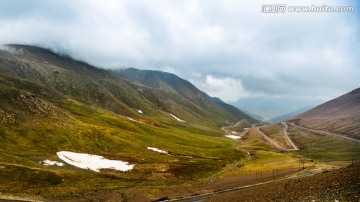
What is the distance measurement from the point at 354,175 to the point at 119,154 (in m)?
110

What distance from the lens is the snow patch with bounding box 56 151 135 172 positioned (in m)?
117

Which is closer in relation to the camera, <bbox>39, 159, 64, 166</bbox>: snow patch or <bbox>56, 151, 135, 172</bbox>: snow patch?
<bbox>39, 159, 64, 166</bbox>: snow patch

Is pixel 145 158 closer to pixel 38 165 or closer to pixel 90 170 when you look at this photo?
pixel 90 170

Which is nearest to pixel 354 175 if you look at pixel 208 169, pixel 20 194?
pixel 20 194

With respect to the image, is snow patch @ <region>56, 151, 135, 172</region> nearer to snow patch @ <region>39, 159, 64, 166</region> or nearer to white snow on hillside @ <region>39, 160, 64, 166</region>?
snow patch @ <region>39, 159, 64, 166</region>

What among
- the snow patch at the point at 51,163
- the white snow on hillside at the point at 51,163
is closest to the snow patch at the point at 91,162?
the snow patch at the point at 51,163

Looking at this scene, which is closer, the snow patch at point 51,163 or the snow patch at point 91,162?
the snow patch at point 51,163

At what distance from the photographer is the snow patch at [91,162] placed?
11706 centimetres

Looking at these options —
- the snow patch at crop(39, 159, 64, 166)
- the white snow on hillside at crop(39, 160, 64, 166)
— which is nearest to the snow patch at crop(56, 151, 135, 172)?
the snow patch at crop(39, 159, 64, 166)

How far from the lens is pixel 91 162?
12194cm

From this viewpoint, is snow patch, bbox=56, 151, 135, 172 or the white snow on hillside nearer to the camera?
the white snow on hillside

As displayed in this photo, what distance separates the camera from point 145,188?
92938 mm

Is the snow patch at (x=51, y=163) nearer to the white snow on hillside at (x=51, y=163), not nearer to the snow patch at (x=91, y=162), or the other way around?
the white snow on hillside at (x=51, y=163)


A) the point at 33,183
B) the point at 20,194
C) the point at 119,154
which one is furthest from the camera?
the point at 119,154
